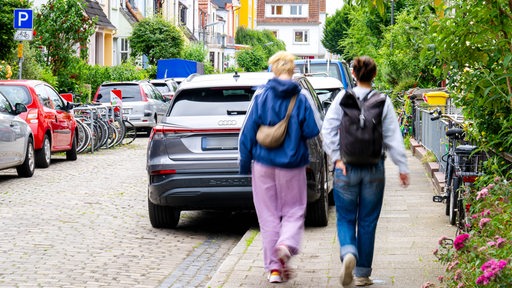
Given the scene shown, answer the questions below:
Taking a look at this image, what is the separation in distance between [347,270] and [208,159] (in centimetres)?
365

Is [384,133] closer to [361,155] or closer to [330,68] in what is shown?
[361,155]

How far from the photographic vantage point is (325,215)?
10680 mm

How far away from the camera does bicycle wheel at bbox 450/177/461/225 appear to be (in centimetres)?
1013

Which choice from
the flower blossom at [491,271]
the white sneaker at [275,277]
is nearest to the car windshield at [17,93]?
the white sneaker at [275,277]

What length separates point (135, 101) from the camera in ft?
95.2

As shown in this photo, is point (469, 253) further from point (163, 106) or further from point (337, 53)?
point (337, 53)

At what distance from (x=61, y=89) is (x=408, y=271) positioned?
25098 millimetres

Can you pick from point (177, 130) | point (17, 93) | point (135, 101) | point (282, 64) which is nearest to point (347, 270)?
point (282, 64)

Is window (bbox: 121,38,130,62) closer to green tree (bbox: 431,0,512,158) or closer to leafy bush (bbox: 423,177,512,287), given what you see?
green tree (bbox: 431,0,512,158)

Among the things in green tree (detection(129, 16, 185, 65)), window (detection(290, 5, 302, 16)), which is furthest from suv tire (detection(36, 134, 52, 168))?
window (detection(290, 5, 302, 16))

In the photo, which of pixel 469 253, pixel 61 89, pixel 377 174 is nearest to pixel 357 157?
pixel 377 174

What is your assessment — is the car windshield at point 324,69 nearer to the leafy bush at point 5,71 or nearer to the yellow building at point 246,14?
the leafy bush at point 5,71

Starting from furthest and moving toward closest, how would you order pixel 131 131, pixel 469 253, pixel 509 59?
pixel 131 131, pixel 509 59, pixel 469 253

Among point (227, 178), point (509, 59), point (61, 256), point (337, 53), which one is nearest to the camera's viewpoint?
point (509, 59)
